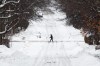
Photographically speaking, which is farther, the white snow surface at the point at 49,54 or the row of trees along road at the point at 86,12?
the row of trees along road at the point at 86,12

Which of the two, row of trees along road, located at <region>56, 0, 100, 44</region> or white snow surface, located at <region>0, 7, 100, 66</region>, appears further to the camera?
row of trees along road, located at <region>56, 0, 100, 44</region>

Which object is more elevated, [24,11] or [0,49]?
[24,11]

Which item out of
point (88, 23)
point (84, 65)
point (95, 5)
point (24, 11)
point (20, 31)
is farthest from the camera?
point (20, 31)

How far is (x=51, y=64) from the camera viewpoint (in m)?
22.5

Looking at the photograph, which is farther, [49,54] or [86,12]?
[86,12]

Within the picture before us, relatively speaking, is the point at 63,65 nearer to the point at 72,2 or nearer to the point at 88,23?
the point at 88,23

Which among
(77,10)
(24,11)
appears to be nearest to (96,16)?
(77,10)

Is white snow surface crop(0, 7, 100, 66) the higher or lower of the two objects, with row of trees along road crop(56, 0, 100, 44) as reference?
lower

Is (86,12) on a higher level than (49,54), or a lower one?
higher

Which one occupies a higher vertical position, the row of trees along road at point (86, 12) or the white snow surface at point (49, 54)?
the row of trees along road at point (86, 12)

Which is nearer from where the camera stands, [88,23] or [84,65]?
[84,65]

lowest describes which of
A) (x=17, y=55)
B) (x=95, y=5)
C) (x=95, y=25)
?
(x=17, y=55)

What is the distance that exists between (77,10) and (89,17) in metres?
2.88

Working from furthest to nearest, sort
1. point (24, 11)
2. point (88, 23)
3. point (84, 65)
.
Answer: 1. point (88, 23)
2. point (24, 11)
3. point (84, 65)
